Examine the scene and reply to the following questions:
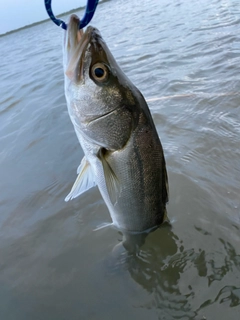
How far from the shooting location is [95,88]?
6.78 feet

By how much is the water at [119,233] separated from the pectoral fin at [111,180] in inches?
26.9

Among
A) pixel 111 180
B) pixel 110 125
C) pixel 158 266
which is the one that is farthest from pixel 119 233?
pixel 110 125

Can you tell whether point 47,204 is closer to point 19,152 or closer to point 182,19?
point 19,152

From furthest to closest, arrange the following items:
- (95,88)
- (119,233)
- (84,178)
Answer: (119,233)
(84,178)
(95,88)

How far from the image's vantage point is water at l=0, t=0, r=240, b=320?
8.29 feet

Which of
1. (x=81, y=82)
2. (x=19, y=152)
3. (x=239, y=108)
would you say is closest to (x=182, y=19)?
(x=239, y=108)

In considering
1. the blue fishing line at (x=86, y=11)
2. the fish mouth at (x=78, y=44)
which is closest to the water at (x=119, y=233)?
the fish mouth at (x=78, y=44)

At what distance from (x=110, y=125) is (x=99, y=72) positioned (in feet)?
1.11

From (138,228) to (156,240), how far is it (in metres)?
0.46

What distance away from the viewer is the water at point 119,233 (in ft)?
8.29

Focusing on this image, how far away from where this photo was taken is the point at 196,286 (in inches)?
99.2


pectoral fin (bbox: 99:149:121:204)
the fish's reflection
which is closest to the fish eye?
pectoral fin (bbox: 99:149:121:204)

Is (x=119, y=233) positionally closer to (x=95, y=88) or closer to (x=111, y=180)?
(x=111, y=180)

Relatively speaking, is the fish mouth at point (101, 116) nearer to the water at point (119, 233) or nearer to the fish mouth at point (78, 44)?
the fish mouth at point (78, 44)
